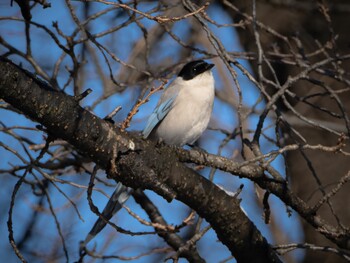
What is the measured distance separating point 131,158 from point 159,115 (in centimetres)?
199

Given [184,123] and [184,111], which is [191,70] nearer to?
[184,111]

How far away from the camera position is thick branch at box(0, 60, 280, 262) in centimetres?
269

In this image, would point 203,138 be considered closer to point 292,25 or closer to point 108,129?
point 292,25

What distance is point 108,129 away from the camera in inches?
116

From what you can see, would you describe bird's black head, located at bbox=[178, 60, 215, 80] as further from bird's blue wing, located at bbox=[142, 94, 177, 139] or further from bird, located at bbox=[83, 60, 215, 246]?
bird's blue wing, located at bbox=[142, 94, 177, 139]

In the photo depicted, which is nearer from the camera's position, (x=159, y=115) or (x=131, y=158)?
(x=131, y=158)

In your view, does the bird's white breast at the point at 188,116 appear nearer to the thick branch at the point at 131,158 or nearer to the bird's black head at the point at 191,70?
the bird's black head at the point at 191,70

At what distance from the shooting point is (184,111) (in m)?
4.90

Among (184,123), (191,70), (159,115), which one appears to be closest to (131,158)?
(184,123)

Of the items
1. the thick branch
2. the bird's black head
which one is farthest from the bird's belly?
the thick branch

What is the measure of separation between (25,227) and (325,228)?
3.81 metres

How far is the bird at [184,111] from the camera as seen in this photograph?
4.86 m

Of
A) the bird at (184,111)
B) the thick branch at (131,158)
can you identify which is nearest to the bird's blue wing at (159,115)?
the bird at (184,111)

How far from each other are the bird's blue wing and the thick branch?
1.65m
